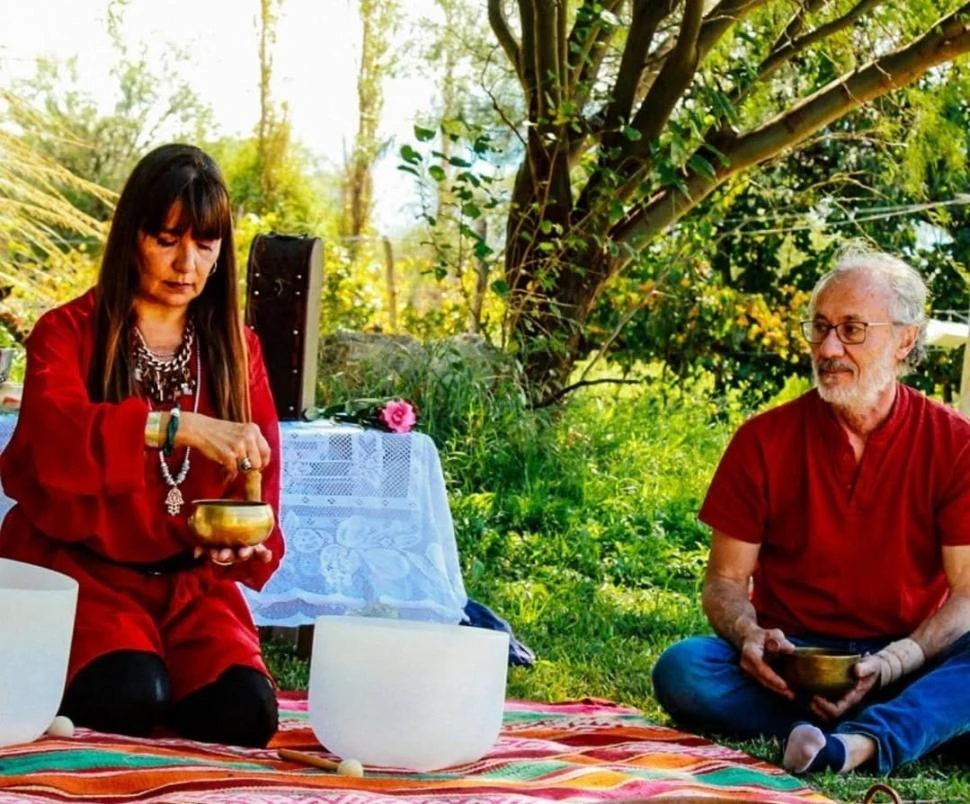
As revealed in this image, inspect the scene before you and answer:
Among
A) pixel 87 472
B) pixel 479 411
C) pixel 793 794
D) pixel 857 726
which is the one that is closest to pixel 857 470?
pixel 857 726

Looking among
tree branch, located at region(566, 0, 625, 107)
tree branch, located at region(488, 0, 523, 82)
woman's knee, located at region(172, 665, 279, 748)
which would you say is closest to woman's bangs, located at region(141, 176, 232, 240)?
woman's knee, located at region(172, 665, 279, 748)

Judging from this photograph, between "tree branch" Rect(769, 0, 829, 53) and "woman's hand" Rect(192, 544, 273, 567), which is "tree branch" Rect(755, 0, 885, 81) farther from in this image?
"woman's hand" Rect(192, 544, 273, 567)

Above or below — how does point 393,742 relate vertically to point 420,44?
below

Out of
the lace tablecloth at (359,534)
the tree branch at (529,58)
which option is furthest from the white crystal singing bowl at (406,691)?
the tree branch at (529,58)

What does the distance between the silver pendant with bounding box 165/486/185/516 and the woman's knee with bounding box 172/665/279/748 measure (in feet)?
0.96

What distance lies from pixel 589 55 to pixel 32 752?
5.22 meters

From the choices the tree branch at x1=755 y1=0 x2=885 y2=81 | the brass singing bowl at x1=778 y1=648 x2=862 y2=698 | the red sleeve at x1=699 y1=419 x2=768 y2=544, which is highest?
the tree branch at x1=755 y1=0 x2=885 y2=81

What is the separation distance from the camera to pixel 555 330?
7191 millimetres

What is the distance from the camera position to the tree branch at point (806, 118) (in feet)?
21.9

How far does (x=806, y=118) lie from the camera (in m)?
7.09

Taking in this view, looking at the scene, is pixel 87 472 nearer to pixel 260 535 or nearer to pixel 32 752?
pixel 260 535

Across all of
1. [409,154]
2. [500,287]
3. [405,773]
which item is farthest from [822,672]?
[500,287]

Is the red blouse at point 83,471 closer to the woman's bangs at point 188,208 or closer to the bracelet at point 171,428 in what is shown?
the bracelet at point 171,428

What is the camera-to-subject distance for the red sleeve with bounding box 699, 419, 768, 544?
3.47m
